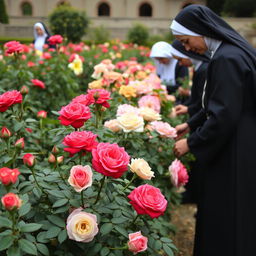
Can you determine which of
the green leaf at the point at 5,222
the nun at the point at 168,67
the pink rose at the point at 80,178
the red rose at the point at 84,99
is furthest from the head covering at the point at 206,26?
the nun at the point at 168,67

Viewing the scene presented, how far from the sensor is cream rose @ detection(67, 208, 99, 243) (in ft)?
3.26

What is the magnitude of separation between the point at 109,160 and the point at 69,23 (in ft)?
40.9

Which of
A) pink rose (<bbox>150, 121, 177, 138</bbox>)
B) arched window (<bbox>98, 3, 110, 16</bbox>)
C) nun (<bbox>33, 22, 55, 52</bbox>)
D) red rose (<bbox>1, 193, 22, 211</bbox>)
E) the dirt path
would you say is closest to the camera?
red rose (<bbox>1, 193, 22, 211</bbox>)

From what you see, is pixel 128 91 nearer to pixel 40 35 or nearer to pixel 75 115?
pixel 75 115

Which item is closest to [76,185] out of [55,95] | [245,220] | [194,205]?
[245,220]

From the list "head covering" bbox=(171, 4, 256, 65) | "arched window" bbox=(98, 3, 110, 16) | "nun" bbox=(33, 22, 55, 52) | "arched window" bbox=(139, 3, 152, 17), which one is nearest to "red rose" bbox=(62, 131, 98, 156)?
"head covering" bbox=(171, 4, 256, 65)

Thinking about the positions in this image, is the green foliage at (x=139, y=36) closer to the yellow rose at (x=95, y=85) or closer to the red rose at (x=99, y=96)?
the yellow rose at (x=95, y=85)

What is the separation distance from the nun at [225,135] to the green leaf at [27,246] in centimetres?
93

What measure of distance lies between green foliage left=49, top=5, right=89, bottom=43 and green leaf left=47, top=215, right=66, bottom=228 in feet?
38.3

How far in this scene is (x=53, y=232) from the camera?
103 cm

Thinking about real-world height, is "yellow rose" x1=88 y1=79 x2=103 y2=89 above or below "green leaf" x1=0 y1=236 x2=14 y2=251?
below

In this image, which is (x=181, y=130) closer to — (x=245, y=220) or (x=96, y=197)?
(x=245, y=220)

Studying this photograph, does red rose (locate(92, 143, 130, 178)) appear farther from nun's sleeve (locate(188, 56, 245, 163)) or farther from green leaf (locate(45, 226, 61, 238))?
nun's sleeve (locate(188, 56, 245, 163))

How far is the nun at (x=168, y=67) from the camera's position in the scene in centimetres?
366
